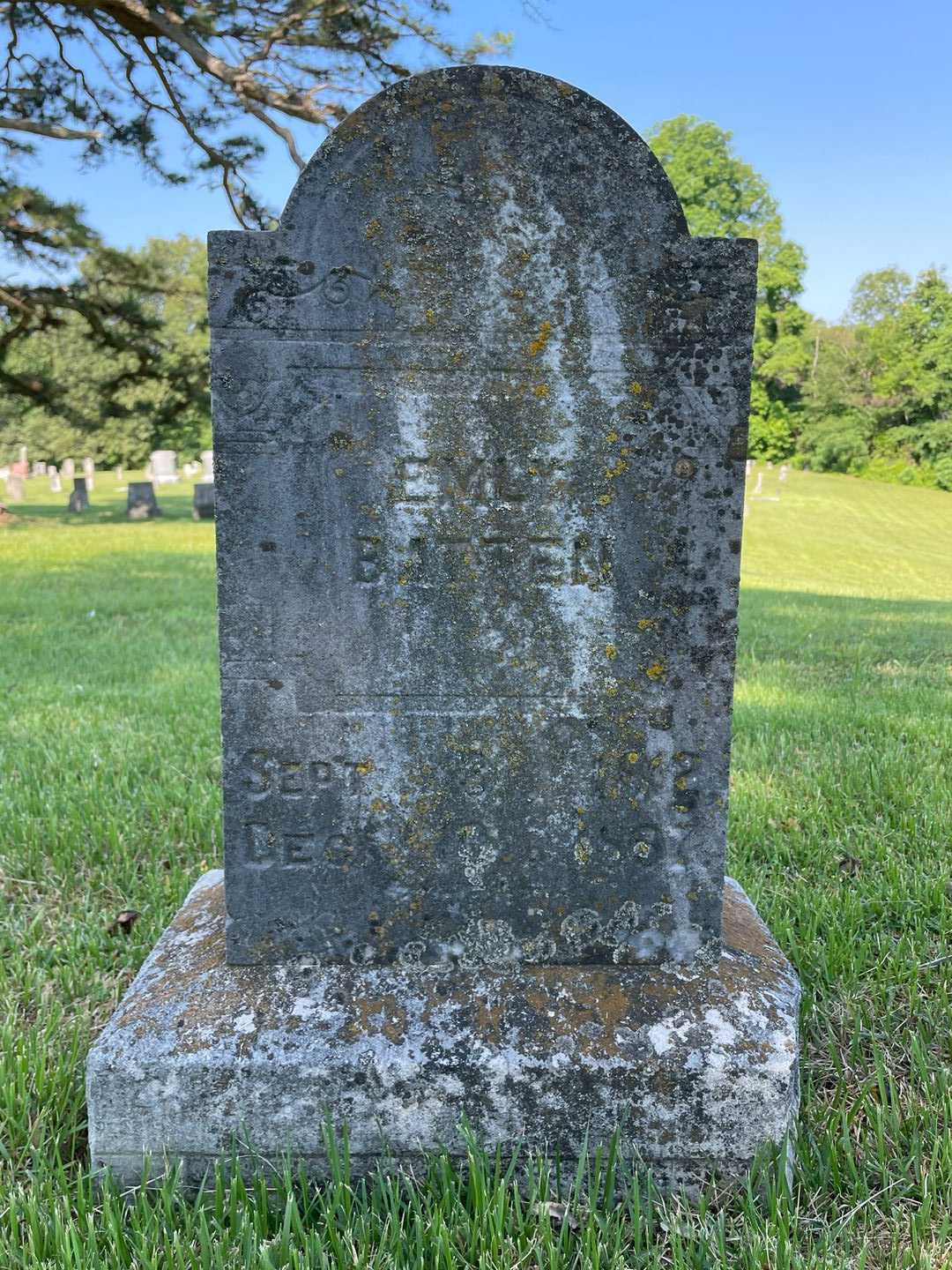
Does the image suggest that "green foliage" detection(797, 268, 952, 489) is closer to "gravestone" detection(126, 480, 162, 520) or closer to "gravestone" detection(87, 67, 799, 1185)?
"gravestone" detection(126, 480, 162, 520)

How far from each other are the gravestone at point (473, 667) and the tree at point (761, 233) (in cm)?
4333

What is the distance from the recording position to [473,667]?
Result: 6.87ft

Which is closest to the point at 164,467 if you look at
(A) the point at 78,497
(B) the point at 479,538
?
(A) the point at 78,497

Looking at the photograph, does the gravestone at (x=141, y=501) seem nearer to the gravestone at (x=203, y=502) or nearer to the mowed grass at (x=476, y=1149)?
the gravestone at (x=203, y=502)

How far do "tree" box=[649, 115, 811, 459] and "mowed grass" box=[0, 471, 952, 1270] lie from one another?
133 ft

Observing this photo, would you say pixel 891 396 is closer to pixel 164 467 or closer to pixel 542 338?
pixel 164 467

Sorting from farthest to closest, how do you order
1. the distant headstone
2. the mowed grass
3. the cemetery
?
the distant headstone, the cemetery, the mowed grass

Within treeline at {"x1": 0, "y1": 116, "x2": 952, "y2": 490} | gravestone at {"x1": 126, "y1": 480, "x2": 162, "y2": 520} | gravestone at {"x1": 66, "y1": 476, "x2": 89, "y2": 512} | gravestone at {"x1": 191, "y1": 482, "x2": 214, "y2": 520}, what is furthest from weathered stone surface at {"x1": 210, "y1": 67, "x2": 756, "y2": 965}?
treeline at {"x1": 0, "y1": 116, "x2": 952, "y2": 490}

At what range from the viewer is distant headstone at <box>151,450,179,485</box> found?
39.5 m

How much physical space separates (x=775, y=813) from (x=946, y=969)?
47.1 inches

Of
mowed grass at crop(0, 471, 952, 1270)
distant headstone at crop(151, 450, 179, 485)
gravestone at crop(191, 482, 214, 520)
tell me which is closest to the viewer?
mowed grass at crop(0, 471, 952, 1270)

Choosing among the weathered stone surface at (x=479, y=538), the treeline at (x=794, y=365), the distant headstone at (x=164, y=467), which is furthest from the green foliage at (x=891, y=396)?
the weathered stone surface at (x=479, y=538)

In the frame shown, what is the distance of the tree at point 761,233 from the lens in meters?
Answer: 43.2

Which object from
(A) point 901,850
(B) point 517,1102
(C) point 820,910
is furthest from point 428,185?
(A) point 901,850
